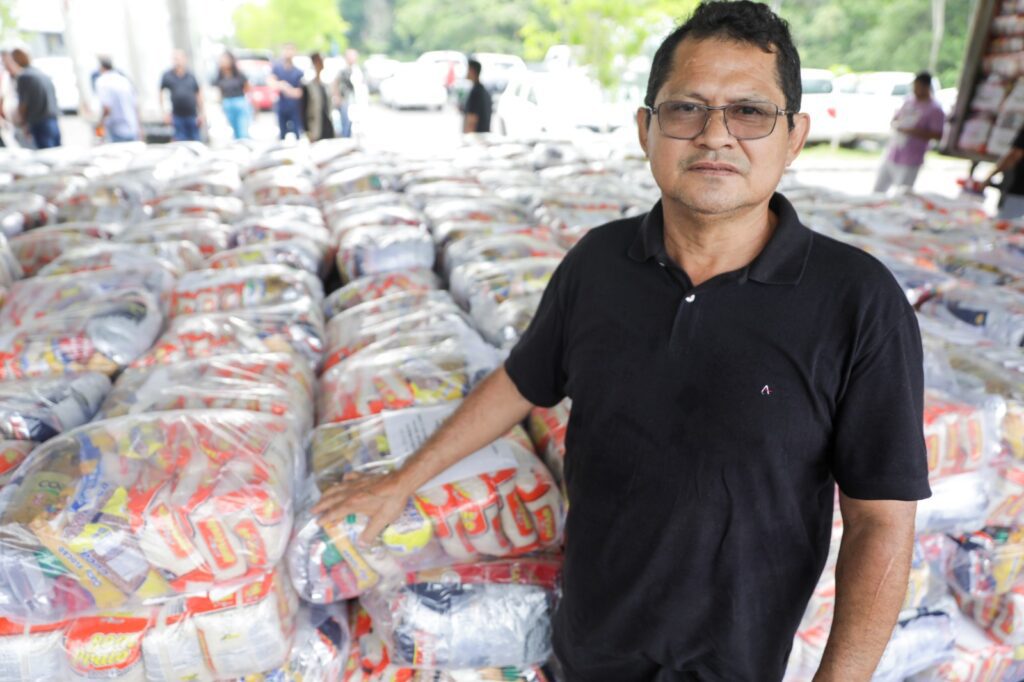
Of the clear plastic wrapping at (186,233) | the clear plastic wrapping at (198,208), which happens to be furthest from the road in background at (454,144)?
the clear plastic wrapping at (186,233)

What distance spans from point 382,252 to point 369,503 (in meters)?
1.84

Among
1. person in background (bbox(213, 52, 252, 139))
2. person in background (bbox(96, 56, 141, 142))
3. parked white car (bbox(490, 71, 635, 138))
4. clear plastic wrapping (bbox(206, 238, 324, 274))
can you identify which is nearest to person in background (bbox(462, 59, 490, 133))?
parked white car (bbox(490, 71, 635, 138))

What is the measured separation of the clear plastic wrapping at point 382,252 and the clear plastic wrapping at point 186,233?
574mm

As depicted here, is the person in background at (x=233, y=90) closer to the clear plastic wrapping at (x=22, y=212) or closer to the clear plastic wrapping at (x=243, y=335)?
the clear plastic wrapping at (x=22, y=212)

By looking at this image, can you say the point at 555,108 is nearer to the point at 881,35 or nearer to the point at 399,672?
the point at 399,672

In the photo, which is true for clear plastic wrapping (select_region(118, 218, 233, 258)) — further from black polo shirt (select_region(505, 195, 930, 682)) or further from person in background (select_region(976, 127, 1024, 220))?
person in background (select_region(976, 127, 1024, 220))

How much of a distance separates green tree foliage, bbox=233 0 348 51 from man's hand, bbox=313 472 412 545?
2452cm

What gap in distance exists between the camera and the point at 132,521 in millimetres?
1352

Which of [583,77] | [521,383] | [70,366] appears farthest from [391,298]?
[583,77]

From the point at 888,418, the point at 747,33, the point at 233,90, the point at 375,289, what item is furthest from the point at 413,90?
the point at 888,418

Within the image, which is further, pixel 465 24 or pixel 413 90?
pixel 465 24

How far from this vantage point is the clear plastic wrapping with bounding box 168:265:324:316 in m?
2.53

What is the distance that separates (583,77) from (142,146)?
34.2 feet

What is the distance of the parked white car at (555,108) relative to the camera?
41.0ft
